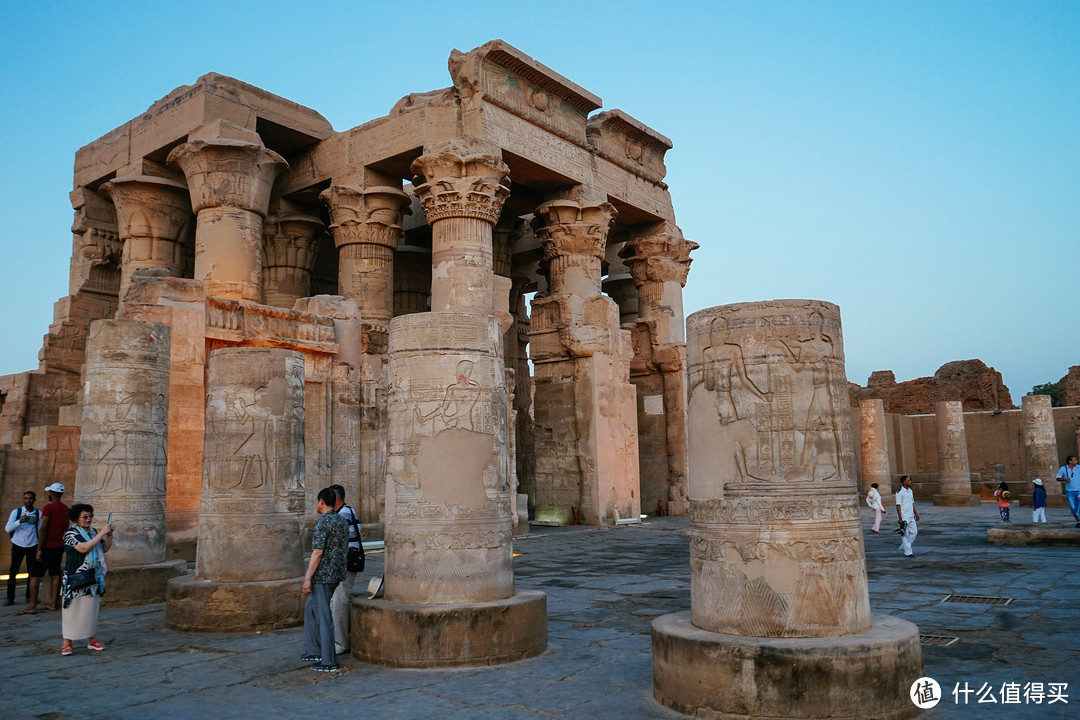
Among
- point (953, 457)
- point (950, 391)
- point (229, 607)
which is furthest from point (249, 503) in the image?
point (950, 391)

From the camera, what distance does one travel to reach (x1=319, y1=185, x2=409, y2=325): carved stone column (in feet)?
57.4

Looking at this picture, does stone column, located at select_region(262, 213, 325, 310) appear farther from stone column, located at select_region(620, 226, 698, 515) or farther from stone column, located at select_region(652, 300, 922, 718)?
stone column, located at select_region(652, 300, 922, 718)

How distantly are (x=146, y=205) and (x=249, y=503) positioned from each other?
13.8m

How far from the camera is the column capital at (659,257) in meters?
21.7

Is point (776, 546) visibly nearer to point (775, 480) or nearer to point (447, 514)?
point (775, 480)

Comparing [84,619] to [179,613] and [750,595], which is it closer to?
[179,613]

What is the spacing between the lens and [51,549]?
8062 millimetres

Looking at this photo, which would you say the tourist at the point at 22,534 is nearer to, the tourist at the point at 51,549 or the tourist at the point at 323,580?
the tourist at the point at 51,549

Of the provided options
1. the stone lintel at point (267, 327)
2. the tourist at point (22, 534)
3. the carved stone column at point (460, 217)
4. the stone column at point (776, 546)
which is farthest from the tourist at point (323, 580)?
the carved stone column at point (460, 217)

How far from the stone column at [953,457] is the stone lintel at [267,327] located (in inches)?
722

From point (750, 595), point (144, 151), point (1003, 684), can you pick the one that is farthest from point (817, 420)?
point (144, 151)

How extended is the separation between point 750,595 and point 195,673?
11.7 ft

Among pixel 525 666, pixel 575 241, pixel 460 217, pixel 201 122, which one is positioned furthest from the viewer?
pixel 575 241

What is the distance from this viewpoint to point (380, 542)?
12.7 meters
